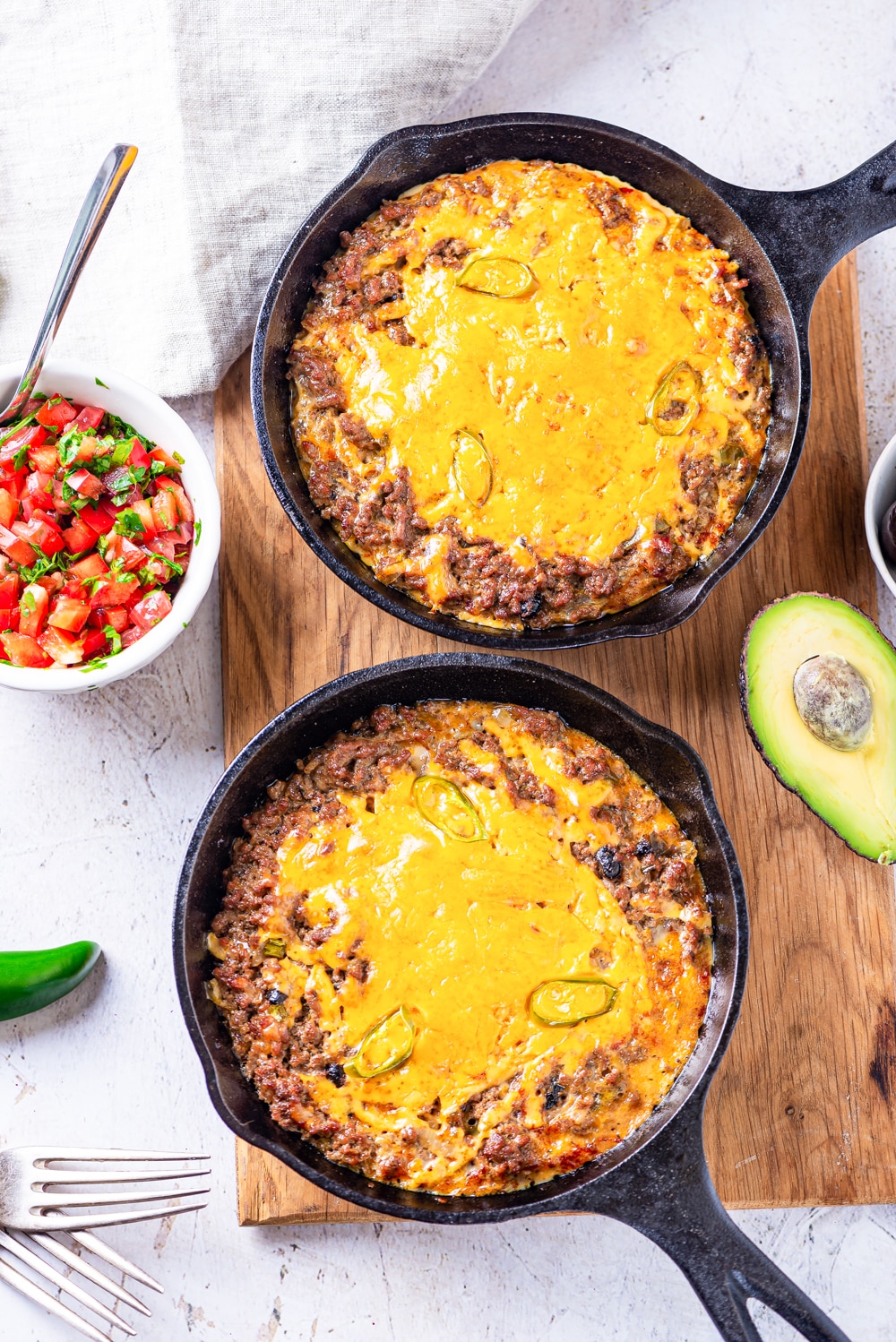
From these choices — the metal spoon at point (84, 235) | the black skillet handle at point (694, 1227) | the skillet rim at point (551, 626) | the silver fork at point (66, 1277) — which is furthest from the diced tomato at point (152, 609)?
the black skillet handle at point (694, 1227)

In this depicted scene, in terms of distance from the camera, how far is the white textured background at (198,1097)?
369cm

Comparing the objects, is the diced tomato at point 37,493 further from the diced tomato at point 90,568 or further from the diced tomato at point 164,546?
the diced tomato at point 164,546

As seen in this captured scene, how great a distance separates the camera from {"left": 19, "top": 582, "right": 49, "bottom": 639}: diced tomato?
339 centimetres

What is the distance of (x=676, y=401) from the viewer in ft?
10.9

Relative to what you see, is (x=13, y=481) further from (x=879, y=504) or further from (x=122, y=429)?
(x=879, y=504)

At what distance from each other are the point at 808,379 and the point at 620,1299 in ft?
9.49

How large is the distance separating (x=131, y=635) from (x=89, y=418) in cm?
65

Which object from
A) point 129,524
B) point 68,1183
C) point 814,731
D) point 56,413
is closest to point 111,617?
point 129,524

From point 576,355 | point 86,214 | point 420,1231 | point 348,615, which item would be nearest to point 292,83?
point 86,214

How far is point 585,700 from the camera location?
3.23 m

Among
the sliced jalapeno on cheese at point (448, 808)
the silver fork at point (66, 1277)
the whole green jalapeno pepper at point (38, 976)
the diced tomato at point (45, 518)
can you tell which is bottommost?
the silver fork at point (66, 1277)

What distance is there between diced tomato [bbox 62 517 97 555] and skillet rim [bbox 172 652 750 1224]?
846 mm

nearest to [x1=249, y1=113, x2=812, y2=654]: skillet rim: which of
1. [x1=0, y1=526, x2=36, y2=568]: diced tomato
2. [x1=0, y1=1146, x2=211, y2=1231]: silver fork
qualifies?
[x1=0, y1=526, x2=36, y2=568]: diced tomato

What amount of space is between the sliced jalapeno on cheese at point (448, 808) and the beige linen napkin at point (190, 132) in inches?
58.1
